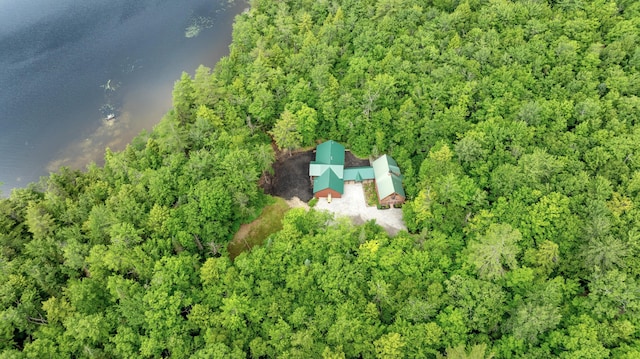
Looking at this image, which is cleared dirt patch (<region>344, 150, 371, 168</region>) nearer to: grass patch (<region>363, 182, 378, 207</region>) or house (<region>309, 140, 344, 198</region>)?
house (<region>309, 140, 344, 198</region>)

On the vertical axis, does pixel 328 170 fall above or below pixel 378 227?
above

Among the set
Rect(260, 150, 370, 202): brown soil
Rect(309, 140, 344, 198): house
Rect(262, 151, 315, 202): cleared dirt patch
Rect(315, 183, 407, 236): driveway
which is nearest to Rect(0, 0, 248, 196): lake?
Rect(260, 150, 370, 202): brown soil

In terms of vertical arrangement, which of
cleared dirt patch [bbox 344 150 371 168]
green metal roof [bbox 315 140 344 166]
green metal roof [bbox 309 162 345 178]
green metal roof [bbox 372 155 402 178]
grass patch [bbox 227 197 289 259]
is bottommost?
grass patch [bbox 227 197 289 259]

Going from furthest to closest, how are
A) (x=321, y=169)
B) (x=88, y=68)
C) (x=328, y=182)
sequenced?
(x=88, y=68), (x=321, y=169), (x=328, y=182)

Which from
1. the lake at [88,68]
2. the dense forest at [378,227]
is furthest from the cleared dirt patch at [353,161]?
the lake at [88,68]

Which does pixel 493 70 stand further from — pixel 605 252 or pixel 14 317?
pixel 14 317

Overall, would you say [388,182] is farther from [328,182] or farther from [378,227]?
[328,182]

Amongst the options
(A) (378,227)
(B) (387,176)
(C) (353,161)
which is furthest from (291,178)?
(A) (378,227)

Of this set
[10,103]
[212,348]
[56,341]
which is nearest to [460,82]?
[212,348]
